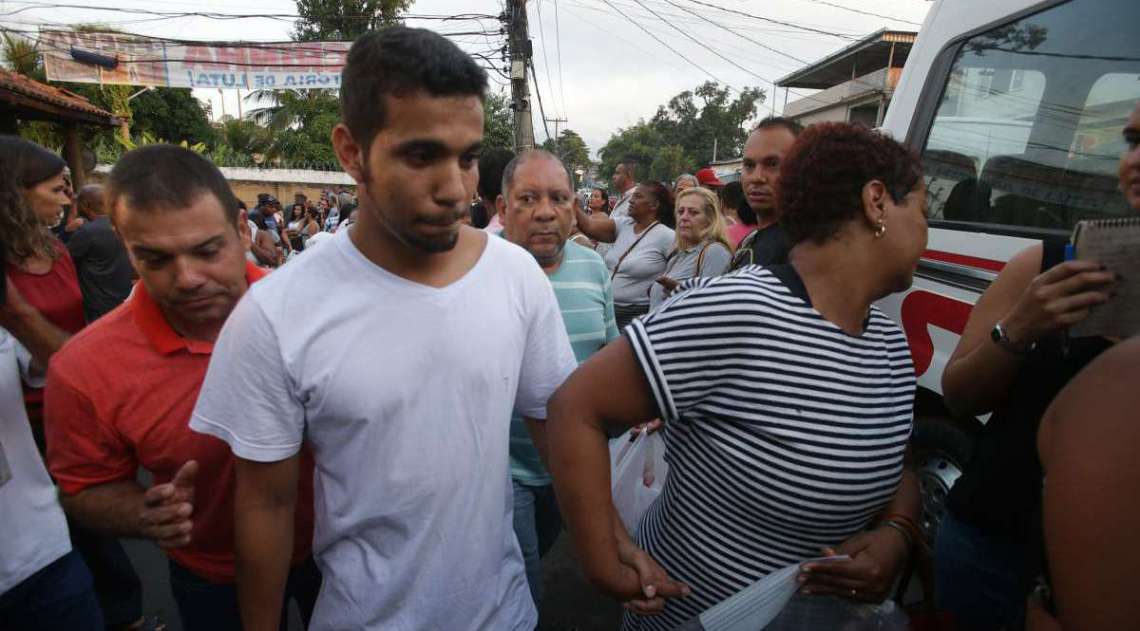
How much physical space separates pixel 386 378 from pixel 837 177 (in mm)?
984

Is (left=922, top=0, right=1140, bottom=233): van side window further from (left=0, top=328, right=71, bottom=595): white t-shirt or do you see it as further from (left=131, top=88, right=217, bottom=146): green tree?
(left=131, top=88, right=217, bottom=146): green tree

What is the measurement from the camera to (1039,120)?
7.20 feet

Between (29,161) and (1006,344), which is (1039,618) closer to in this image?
(1006,344)

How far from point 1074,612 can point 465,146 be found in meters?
1.18

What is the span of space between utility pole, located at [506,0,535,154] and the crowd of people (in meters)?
11.5

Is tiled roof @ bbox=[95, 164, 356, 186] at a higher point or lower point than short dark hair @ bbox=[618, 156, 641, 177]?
lower

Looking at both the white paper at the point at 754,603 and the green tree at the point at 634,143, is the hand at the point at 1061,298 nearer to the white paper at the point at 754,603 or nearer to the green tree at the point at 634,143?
the white paper at the point at 754,603

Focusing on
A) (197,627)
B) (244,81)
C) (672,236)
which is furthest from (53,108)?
(197,627)

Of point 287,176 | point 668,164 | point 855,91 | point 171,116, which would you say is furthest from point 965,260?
point 668,164

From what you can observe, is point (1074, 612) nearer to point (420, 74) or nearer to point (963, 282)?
point (420, 74)

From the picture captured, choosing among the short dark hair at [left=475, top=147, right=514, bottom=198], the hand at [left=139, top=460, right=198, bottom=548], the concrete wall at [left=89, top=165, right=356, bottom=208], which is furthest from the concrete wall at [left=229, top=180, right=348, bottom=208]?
the hand at [left=139, top=460, right=198, bottom=548]

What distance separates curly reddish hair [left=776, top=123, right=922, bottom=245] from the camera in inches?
49.0

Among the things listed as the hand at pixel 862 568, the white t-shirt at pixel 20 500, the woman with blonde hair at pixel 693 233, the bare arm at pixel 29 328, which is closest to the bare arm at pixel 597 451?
the hand at pixel 862 568

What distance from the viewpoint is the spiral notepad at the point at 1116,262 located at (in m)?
1.07
